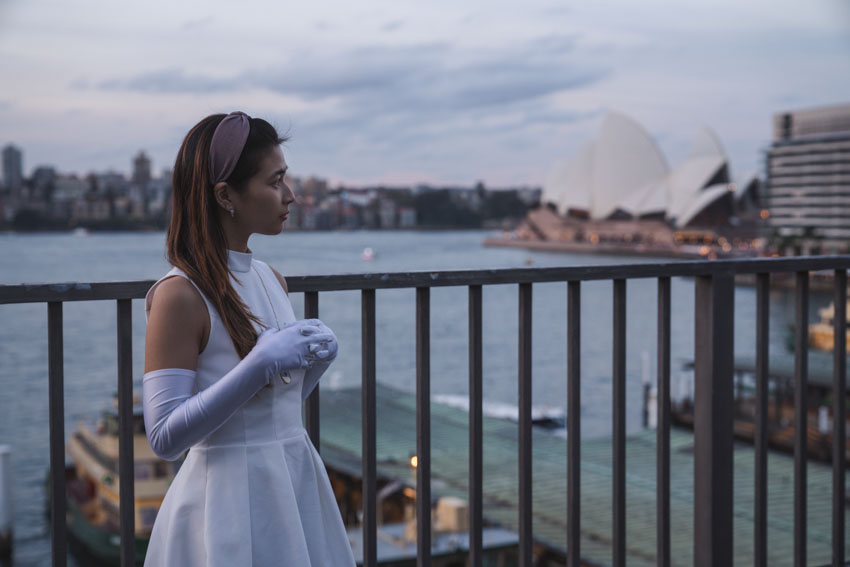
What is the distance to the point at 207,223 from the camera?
44.4 inches

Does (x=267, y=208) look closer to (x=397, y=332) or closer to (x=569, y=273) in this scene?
(x=569, y=273)

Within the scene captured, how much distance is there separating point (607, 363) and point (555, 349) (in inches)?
96.0

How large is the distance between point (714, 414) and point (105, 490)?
55.0 feet

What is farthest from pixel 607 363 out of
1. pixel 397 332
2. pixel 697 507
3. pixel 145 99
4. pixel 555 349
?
pixel 145 99

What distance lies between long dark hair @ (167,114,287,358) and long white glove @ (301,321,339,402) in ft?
0.30

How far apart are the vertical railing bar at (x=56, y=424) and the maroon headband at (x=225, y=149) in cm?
39

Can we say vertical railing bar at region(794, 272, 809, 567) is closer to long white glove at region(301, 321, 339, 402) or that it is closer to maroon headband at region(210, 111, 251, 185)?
long white glove at region(301, 321, 339, 402)

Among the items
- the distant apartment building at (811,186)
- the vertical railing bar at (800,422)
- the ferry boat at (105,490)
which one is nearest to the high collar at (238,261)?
the vertical railing bar at (800,422)

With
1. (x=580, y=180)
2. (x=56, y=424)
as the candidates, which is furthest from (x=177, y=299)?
(x=580, y=180)

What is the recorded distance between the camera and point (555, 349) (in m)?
30.7

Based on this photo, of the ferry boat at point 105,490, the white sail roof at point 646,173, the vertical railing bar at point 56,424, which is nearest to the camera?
the vertical railing bar at point 56,424

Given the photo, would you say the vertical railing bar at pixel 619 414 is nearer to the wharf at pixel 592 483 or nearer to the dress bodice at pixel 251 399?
the dress bodice at pixel 251 399

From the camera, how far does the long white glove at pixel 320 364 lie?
1.12 metres

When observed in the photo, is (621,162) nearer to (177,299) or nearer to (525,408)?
(525,408)
